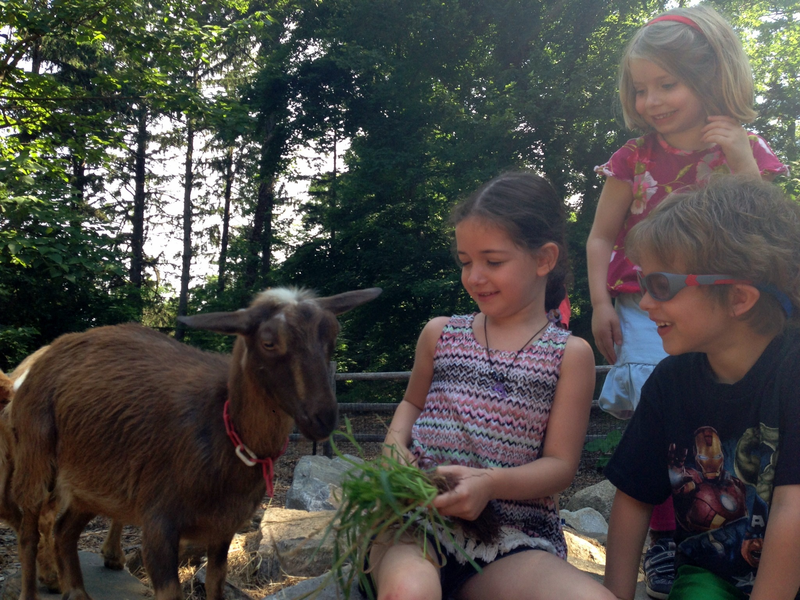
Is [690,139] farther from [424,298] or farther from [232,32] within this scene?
[424,298]

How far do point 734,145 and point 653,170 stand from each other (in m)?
0.42

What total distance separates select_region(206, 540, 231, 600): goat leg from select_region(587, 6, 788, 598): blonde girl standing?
7.26 feet

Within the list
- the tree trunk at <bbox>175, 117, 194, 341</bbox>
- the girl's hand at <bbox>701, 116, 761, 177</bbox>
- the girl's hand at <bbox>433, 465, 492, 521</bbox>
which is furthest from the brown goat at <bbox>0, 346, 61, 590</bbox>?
the tree trunk at <bbox>175, 117, 194, 341</bbox>

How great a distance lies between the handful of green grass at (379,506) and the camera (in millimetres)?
1881

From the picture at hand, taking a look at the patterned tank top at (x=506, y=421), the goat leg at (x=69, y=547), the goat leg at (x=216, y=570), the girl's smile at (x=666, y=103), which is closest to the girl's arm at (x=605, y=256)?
the girl's smile at (x=666, y=103)

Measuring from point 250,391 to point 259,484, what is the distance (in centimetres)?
52

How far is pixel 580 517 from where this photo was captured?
6977mm

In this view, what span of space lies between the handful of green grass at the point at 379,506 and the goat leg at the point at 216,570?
1.85m

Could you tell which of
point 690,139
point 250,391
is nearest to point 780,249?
point 690,139

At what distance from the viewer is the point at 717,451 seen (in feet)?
6.93

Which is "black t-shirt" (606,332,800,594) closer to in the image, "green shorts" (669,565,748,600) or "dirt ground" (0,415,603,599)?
"green shorts" (669,565,748,600)

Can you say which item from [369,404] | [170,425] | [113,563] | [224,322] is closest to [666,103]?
[224,322]

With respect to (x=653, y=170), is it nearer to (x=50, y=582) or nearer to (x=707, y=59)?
(x=707, y=59)

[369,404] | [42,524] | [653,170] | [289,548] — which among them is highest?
[653,170]
